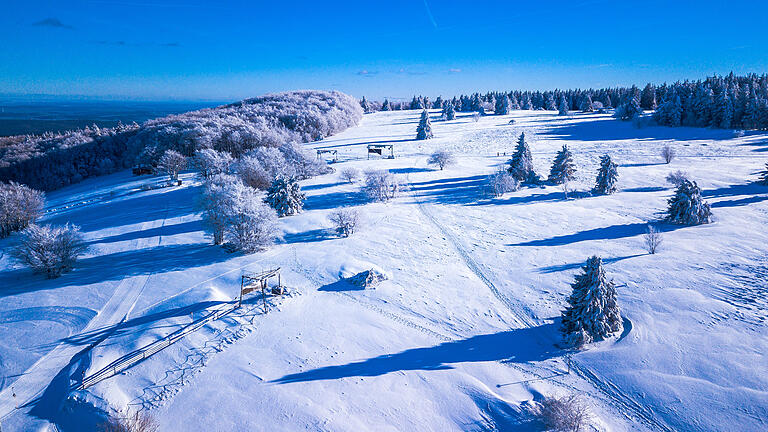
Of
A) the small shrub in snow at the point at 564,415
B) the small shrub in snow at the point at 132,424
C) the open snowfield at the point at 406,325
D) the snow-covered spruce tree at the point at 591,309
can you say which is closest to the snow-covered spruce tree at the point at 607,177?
the open snowfield at the point at 406,325

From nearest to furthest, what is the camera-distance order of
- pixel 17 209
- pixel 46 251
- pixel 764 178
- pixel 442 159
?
pixel 46 251
pixel 17 209
pixel 764 178
pixel 442 159

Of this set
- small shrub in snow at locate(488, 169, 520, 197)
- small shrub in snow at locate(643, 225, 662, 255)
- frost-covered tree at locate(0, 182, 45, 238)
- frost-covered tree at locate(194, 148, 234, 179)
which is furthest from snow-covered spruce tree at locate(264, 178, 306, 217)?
small shrub in snow at locate(643, 225, 662, 255)

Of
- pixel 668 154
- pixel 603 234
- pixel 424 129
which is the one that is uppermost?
pixel 424 129

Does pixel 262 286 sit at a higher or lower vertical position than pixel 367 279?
higher

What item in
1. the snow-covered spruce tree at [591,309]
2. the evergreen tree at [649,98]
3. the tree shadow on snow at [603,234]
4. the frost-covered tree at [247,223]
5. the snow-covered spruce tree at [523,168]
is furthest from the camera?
Answer: the evergreen tree at [649,98]

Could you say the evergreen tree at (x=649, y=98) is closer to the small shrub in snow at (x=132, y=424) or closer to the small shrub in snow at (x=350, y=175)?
the small shrub in snow at (x=350, y=175)

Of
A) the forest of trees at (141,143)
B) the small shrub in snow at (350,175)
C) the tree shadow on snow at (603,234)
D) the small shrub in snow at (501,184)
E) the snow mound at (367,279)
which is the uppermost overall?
the forest of trees at (141,143)

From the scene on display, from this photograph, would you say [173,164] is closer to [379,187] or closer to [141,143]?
[141,143]

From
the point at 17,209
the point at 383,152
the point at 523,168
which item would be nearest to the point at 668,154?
the point at 523,168
